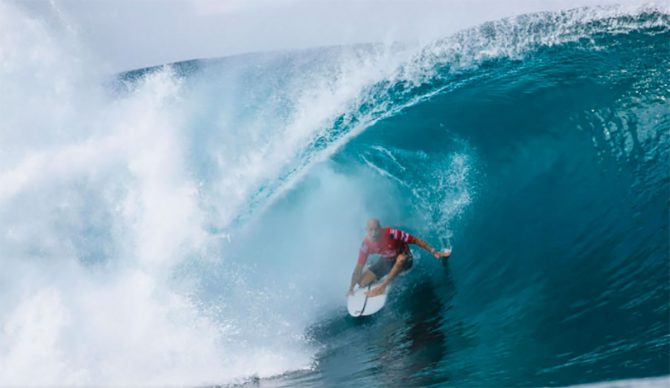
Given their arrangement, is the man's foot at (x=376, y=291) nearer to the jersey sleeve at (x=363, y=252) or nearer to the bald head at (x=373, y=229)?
the jersey sleeve at (x=363, y=252)

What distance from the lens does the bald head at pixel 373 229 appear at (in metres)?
6.58

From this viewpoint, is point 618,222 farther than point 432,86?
No

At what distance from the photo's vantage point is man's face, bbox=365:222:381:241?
659 cm

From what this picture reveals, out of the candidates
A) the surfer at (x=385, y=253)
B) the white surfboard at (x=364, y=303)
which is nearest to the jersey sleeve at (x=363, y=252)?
the surfer at (x=385, y=253)

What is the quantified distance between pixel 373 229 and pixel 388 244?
41cm

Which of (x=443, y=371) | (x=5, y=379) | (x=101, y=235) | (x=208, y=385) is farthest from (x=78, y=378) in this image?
(x=443, y=371)

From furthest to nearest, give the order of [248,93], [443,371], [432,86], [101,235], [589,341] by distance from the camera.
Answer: [248,93] < [432,86] < [101,235] < [443,371] < [589,341]

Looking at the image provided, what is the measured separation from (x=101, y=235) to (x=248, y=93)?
34.0 feet

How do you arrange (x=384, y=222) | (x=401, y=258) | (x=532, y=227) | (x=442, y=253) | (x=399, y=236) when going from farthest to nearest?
(x=384, y=222)
(x=532, y=227)
(x=442, y=253)
(x=401, y=258)
(x=399, y=236)

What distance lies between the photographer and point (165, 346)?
7285 mm

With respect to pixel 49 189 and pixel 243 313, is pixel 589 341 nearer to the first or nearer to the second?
pixel 243 313

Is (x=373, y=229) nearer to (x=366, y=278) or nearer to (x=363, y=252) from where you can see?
(x=363, y=252)

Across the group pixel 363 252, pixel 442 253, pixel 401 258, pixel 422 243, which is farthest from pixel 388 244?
pixel 442 253

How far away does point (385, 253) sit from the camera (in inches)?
272
